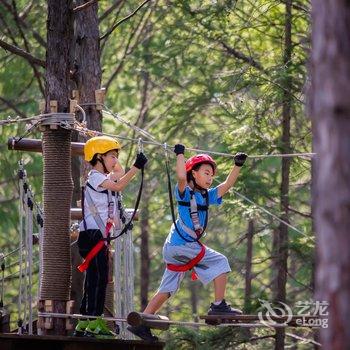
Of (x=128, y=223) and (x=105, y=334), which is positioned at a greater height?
(x=128, y=223)

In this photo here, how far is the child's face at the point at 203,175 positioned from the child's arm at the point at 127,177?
37cm

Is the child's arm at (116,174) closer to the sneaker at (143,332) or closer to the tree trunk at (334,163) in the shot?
the sneaker at (143,332)

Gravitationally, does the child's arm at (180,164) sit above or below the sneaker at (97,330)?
above

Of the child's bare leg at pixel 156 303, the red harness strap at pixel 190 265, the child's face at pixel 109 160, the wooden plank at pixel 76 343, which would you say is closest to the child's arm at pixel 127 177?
the child's face at pixel 109 160

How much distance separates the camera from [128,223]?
9523 mm

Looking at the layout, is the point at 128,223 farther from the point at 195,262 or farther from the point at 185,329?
the point at 185,329

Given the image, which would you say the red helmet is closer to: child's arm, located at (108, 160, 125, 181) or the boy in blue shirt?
the boy in blue shirt

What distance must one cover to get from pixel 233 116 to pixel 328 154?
10.4 meters

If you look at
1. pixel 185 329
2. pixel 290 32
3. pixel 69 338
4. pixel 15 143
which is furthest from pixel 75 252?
pixel 69 338

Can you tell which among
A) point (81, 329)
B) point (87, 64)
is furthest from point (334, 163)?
point (87, 64)

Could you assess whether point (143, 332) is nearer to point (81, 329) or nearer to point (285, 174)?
point (81, 329)

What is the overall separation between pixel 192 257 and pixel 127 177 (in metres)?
0.71

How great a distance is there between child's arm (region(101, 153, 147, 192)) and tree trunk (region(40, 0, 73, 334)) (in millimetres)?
674

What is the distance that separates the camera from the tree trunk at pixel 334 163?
5367mm
